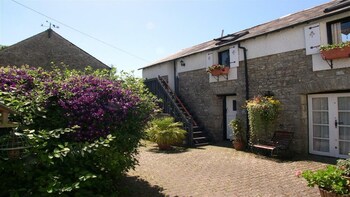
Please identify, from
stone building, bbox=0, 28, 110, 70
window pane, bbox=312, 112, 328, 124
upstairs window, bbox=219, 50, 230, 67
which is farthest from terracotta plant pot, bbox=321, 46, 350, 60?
stone building, bbox=0, 28, 110, 70

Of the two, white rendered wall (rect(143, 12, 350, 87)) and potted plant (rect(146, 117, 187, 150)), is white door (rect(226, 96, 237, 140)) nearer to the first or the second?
white rendered wall (rect(143, 12, 350, 87))

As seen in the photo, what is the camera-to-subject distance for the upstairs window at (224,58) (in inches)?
486

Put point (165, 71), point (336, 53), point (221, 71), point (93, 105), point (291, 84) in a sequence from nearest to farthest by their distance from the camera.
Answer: point (93, 105)
point (336, 53)
point (291, 84)
point (221, 71)
point (165, 71)

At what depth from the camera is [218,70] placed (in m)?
11.9

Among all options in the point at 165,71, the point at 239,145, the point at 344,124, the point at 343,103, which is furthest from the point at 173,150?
the point at 165,71

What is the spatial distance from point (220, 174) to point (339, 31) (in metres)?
5.64

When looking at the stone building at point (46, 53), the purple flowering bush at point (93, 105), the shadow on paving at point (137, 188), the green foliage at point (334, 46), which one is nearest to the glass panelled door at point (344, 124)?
the green foliage at point (334, 46)

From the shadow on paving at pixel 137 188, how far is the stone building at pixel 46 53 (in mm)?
15280

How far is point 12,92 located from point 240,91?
860cm

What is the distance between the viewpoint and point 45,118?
182 inches

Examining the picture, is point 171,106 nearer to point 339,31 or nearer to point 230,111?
point 230,111

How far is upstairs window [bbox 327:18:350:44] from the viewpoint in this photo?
320 inches

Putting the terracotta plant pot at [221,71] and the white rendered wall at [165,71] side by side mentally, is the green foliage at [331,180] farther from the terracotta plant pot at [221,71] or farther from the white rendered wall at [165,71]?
the white rendered wall at [165,71]

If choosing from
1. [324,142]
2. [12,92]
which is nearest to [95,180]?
[12,92]
